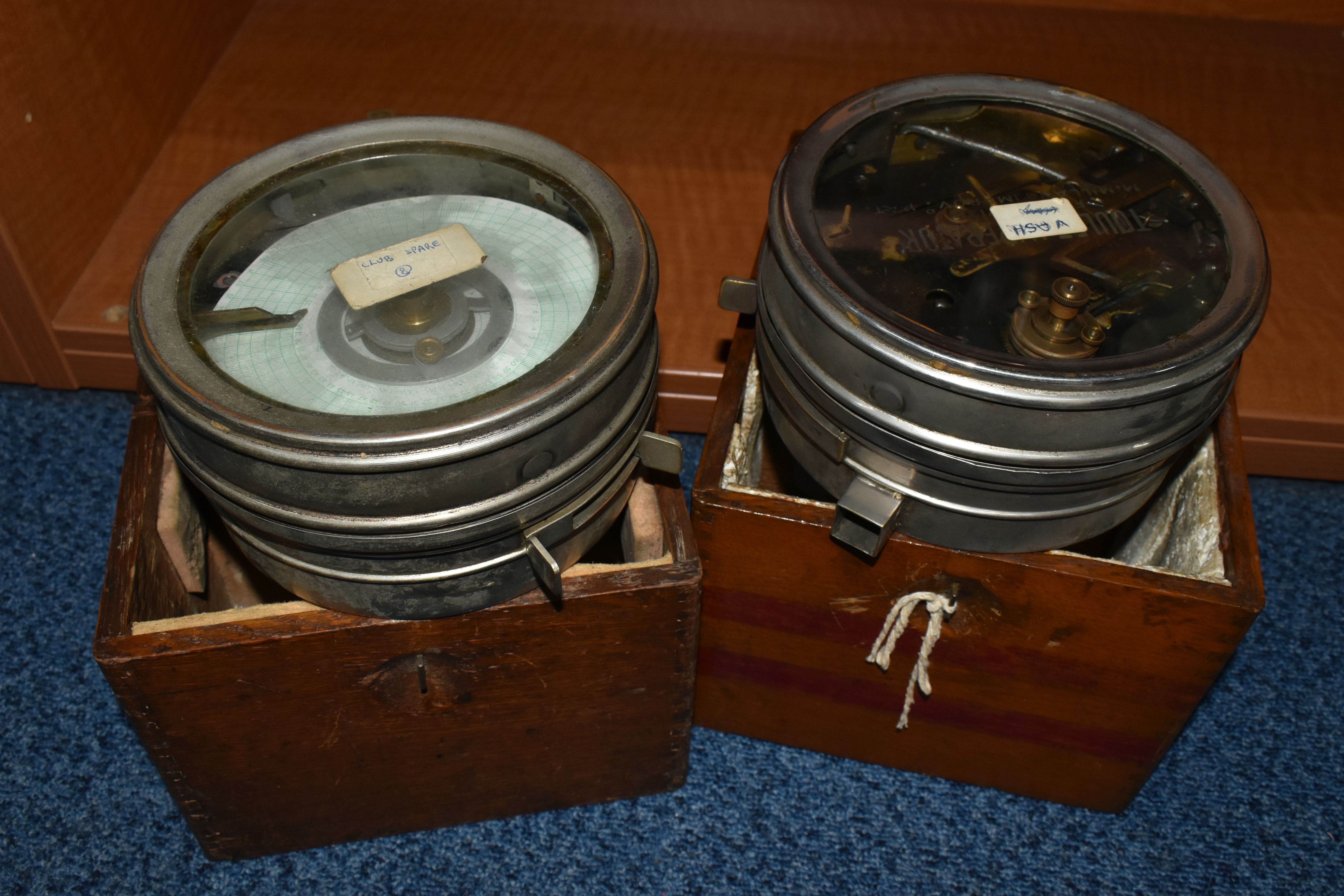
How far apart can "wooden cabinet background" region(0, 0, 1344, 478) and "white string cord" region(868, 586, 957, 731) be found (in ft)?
1.69

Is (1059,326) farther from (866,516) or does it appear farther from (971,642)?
(971,642)

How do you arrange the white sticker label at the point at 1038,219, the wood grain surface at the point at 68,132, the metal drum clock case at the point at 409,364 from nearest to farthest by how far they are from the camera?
the metal drum clock case at the point at 409,364 < the white sticker label at the point at 1038,219 < the wood grain surface at the point at 68,132

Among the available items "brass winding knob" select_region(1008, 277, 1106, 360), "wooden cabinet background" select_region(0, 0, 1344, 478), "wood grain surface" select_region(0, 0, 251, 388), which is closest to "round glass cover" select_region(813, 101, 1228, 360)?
"brass winding knob" select_region(1008, 277, 1106, 360)

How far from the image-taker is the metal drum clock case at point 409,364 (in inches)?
31.5

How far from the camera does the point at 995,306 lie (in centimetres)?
98

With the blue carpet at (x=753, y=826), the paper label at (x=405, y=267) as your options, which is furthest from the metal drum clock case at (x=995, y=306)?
the blue carpet at (x=753, y=826)

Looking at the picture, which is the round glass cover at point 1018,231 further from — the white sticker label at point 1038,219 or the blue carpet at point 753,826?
the blue carpet at point 753,826

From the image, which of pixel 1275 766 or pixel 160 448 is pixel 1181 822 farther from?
pixel 160 448

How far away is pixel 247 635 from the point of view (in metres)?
0.94

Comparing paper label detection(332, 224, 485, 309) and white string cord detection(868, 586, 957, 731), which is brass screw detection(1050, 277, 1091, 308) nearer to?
white string cord detection(868, 586, 957, 731)

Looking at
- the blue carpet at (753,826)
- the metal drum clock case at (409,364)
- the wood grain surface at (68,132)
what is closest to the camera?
the metal drum clock case at (409,364)

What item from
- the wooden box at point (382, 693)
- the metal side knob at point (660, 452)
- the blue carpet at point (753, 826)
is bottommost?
the blue carpet at point (753, 826)

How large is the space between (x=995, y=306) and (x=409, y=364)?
506 mm

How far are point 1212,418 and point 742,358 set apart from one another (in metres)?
0.45
